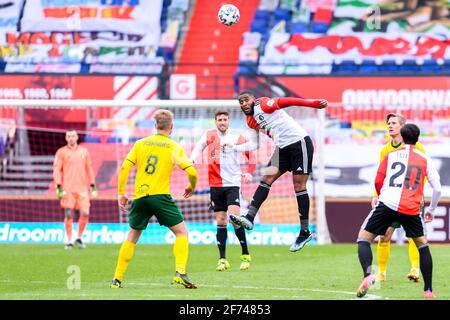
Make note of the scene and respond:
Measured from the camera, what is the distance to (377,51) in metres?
32.2

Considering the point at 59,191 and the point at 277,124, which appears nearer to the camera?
the point at 277,124

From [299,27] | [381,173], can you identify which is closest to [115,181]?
[299,27]

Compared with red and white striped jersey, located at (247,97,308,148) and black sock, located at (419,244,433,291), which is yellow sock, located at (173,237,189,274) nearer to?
red and white striped jersey, located at (247,97,308,148)

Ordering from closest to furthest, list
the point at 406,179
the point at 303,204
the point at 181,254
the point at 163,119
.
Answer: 1. the point at 406,179
2. the point at 163,119
3. the point at 181,254
4. the point at 303,204

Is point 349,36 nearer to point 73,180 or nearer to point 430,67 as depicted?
point 430,67

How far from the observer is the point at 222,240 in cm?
1653

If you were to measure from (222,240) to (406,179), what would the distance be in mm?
5397

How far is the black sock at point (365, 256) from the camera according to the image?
11.6 metres

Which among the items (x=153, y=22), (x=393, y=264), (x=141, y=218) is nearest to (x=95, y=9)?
(x=153, y=22)

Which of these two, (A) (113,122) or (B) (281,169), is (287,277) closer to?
(B) (281,169)

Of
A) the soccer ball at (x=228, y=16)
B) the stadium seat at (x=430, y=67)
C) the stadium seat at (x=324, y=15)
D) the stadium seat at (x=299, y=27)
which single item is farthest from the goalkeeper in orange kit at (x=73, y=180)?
the stadium seat at (x=324, y=15)

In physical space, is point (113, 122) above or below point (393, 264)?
above
